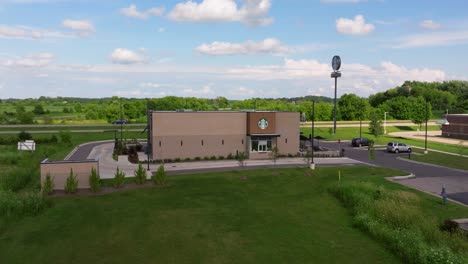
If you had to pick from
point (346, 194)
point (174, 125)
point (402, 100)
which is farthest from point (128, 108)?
point (346, 194)

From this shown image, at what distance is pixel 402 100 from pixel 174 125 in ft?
319

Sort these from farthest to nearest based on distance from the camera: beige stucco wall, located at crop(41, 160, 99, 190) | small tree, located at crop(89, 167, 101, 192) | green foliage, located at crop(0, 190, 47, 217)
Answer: beige stucco wall, located at crop(41, 160, 99, 190)
small tree, located at crop(89, 167, 101, 192)
green foliage, located at crop(0, 190, 47, 217)

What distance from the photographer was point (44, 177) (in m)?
33.0

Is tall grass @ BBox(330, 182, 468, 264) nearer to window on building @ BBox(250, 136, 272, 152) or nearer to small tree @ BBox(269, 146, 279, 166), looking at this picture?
small tree @ BBox(269, 146, 279, 166)

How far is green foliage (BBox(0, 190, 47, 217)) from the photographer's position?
26375mm

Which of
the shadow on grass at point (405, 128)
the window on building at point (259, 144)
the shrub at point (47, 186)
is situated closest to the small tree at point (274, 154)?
the window on building at point (259, 144)

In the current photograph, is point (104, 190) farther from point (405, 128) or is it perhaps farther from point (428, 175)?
point (405, 128)

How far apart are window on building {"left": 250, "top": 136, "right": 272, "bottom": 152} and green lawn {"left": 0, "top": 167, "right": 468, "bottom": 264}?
14.5m

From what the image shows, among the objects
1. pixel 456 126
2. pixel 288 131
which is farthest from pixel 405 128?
pixel 288 131

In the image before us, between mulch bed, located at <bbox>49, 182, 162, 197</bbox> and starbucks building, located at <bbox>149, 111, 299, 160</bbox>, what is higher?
starbucks building, located at <bbox>149, 111, 299, 160</bbox>

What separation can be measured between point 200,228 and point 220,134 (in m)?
25.4

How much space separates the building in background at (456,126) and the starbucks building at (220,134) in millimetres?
43201

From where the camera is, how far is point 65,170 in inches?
1316

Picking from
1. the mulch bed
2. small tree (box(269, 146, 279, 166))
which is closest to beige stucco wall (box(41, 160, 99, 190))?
the mulch bed
